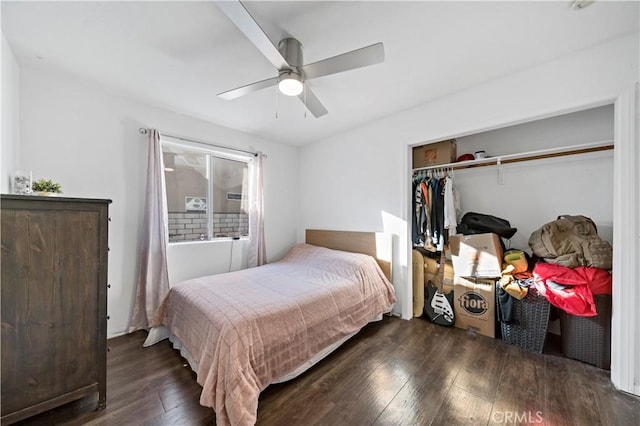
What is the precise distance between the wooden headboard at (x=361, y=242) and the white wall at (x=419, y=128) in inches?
5.1

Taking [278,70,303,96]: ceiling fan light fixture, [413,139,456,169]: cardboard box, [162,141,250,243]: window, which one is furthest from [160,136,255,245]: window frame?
[413,139,456,169]: cardboard box

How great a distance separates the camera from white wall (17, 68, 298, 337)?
205cm

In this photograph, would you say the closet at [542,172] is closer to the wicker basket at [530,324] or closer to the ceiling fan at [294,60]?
the wicker basket at [530,324]

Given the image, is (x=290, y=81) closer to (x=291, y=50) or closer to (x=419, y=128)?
(x=291, y=50)

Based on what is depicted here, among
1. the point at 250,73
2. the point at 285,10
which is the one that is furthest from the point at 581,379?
the point at 250,73

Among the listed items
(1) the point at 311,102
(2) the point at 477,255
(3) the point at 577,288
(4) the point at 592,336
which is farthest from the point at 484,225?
(1) the point at 311,102

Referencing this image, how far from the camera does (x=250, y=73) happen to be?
2.03 m

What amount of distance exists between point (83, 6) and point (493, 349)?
403 centimetres

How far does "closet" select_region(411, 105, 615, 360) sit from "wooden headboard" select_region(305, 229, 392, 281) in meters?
1.04

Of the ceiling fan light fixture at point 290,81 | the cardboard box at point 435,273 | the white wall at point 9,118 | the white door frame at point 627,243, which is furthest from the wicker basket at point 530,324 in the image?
the white wall at point 9,118

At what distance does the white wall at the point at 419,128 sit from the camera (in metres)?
1.74

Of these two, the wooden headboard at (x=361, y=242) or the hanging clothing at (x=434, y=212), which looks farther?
the wooden headboard at (x=361, y=242)

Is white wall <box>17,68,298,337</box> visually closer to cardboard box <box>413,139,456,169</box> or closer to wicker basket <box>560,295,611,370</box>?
cardboard box <box>413,139,456,169</box>

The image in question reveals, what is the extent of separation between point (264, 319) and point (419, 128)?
254cm
